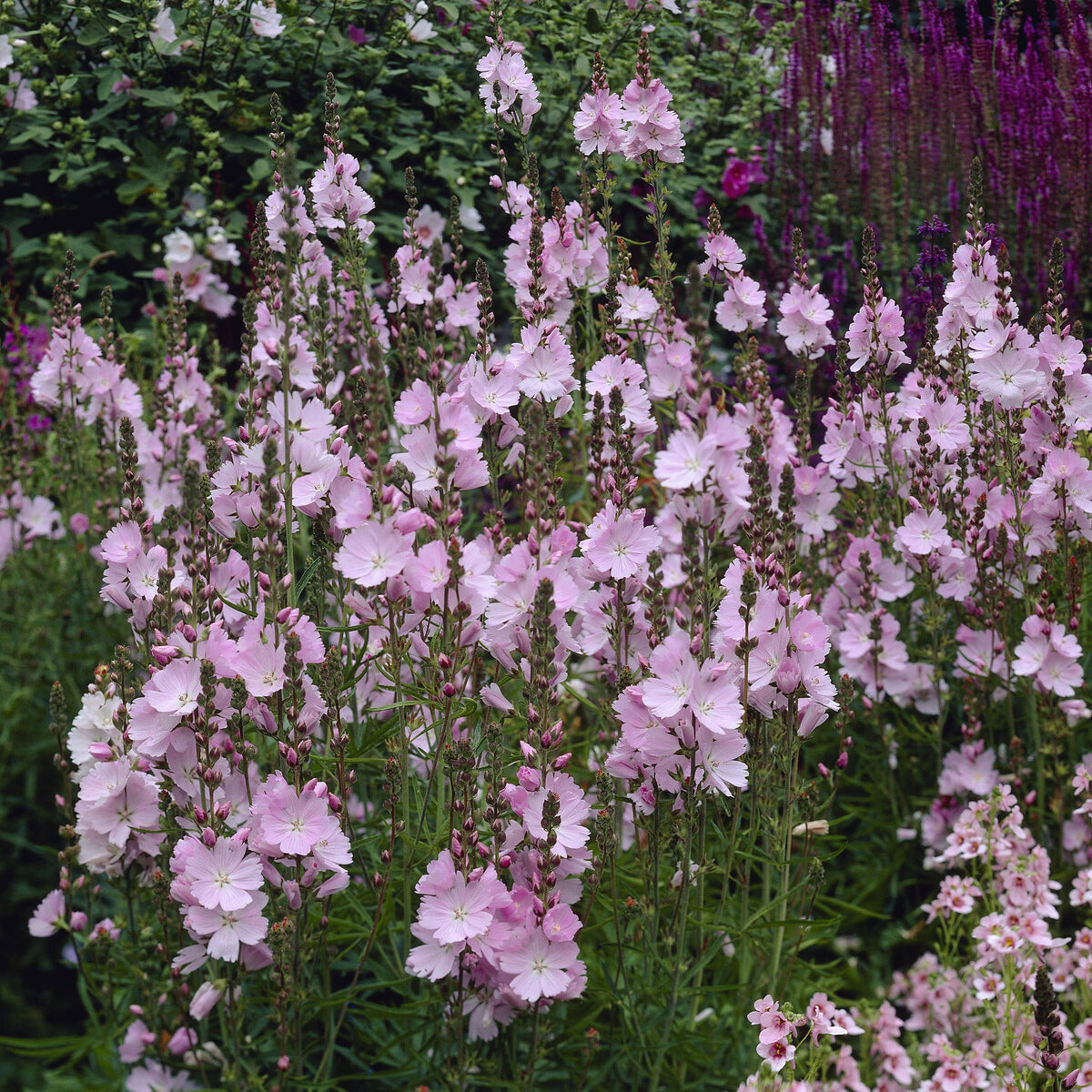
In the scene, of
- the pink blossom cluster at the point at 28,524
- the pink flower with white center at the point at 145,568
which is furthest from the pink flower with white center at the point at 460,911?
the pink blossom cluster at the point at 28,524

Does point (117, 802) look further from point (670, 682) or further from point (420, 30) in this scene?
point (420, 30)

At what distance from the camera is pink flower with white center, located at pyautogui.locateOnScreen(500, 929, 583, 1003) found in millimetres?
1848

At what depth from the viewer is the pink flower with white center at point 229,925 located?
72.3 inches

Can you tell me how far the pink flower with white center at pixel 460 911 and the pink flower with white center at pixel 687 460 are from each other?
0.74 m

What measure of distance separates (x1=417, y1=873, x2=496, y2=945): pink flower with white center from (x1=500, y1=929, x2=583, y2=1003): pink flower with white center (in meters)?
0.09

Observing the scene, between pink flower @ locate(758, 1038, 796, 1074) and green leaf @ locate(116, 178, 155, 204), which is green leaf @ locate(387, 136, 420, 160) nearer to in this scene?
green leaf @ locate(116, 178, 155, 204)

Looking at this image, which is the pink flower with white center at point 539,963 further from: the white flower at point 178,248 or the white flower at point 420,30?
the white flower at point 420,30

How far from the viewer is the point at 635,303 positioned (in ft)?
9.92

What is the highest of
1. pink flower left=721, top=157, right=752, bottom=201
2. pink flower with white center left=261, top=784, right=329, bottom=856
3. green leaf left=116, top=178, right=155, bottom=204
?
pink flower left=721, top=157, right=752, bottom=201

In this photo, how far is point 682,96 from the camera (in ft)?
18.9

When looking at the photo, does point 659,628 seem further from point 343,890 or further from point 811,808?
point 343,890

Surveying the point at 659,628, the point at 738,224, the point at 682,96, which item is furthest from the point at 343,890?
the point at 738,224

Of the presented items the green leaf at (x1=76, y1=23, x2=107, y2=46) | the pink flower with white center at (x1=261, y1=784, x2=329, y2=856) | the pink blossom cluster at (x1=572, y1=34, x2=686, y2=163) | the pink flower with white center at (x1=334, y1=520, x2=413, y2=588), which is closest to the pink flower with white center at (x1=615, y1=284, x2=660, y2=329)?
the pink blossom cluster at (x1=572, y1=34, x2=686, y2=163)

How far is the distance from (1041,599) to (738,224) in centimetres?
433
